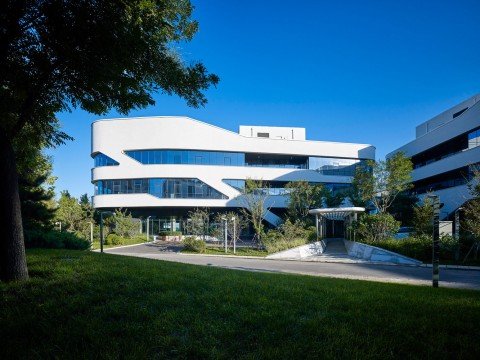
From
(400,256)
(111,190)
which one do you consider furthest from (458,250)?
(111,190)

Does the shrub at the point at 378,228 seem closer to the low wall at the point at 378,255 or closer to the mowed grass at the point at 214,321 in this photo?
the low wall at the point at 378,255

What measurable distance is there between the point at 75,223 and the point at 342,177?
1427 inches

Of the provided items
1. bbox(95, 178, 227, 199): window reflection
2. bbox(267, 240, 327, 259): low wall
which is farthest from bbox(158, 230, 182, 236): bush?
bbox(267, 240, 327, 259): low wall

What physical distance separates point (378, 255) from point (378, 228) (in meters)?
3.31

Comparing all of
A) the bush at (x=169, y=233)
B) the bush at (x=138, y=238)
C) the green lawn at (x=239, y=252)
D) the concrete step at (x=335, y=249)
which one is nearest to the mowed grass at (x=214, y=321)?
the green lawn at (x=239, y=252)

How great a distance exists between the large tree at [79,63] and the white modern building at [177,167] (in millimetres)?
31917

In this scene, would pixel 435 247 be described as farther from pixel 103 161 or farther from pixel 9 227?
pixel 103 161

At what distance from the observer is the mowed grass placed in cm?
336

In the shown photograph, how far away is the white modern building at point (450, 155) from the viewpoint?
29214 millimetres

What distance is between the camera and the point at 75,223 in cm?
3256

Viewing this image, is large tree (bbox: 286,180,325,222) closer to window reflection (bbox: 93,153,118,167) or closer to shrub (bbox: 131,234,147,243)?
shrub (bbox: 131,234,147,243)

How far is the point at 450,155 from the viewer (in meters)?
32.9

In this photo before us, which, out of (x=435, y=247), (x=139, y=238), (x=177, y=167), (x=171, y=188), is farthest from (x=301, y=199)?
(x=435, y=247)

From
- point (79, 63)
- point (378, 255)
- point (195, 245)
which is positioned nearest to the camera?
point (79, 63)
